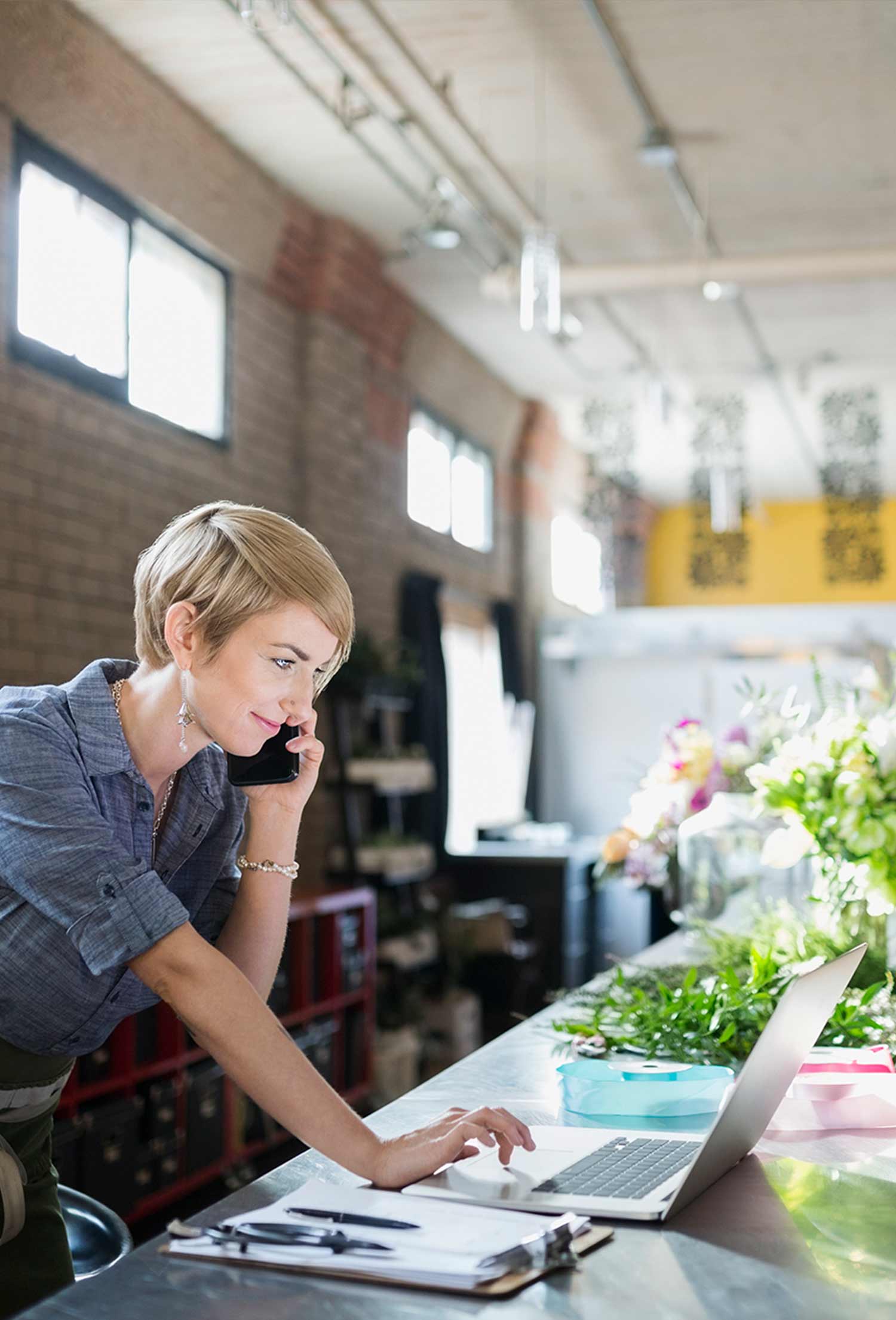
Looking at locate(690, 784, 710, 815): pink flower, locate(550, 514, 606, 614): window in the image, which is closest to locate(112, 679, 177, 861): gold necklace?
locate(690, 784, 710, 815): pink flower

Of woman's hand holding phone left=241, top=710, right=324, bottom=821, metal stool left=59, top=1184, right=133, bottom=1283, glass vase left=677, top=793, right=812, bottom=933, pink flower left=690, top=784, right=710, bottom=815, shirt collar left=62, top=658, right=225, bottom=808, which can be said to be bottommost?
metal stool left=59, top=1184, right=133, bottom=1283

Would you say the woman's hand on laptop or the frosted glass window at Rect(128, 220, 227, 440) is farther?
the frosted glass window at Rect(128, 220, 227, 440)

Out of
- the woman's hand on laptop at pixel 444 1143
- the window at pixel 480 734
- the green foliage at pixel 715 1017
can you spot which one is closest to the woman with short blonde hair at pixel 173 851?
the woman's hand on laptop at pixel 444 1143

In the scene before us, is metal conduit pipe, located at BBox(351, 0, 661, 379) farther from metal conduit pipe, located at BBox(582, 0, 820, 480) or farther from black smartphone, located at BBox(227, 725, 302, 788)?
black smartphone, located at BBox(227, 725, 302, 788)

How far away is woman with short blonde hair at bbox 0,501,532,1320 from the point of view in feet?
4.82

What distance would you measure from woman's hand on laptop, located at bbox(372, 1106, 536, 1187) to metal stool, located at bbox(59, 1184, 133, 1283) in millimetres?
486

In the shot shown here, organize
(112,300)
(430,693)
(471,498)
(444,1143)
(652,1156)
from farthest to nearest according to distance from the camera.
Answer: (471,498), (430,693), (112,300), (652,1156), (444,1143)

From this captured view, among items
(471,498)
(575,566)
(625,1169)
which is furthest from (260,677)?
(575,566)

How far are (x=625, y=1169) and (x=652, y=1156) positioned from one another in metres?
0.07

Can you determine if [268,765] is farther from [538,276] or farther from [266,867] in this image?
[538,276]

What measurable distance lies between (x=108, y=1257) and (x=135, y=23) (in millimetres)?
4323

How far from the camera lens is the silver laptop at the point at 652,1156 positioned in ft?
4.45

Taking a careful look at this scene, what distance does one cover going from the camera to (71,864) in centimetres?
149

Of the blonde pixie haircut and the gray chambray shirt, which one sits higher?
the blonde pixie haircut
